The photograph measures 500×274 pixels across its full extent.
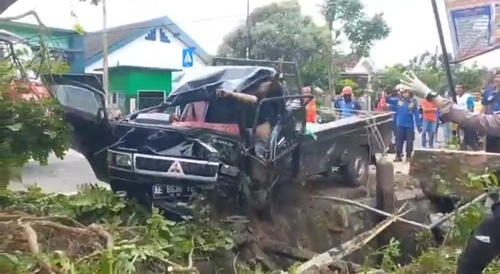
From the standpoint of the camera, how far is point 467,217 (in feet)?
19.7

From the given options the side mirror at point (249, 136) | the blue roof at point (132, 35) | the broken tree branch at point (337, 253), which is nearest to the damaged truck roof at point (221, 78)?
the side mirror at point (249, 136)

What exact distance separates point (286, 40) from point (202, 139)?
59.2 feet

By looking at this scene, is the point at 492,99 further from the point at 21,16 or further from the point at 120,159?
the point at 21,16

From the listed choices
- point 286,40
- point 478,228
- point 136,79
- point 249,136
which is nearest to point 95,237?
point 249,136

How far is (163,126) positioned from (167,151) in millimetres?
456

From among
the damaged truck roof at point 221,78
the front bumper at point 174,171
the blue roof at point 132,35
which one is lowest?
the front bumper at point 174,171

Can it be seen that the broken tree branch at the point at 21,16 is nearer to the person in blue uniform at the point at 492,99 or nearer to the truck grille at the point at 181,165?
the truck grille at the point at 181,165

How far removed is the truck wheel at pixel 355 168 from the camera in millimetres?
9500

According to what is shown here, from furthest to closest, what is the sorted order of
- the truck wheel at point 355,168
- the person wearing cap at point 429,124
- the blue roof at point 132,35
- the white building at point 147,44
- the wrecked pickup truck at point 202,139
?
the white building at point 147,44, the blue roof at point 132,35, the person wearing cap at point 429,124, the truck wheel at point 355,168, the wrecked pickup truck at point 202,139

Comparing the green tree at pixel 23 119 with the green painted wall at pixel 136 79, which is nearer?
the green tree at pixel 23 119

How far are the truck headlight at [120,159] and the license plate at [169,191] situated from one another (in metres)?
0.36

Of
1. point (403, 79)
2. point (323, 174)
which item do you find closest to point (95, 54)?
point (323, 174)

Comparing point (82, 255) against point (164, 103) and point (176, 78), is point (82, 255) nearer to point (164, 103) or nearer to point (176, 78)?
point (164, 103)

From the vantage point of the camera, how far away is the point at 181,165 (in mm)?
6527
